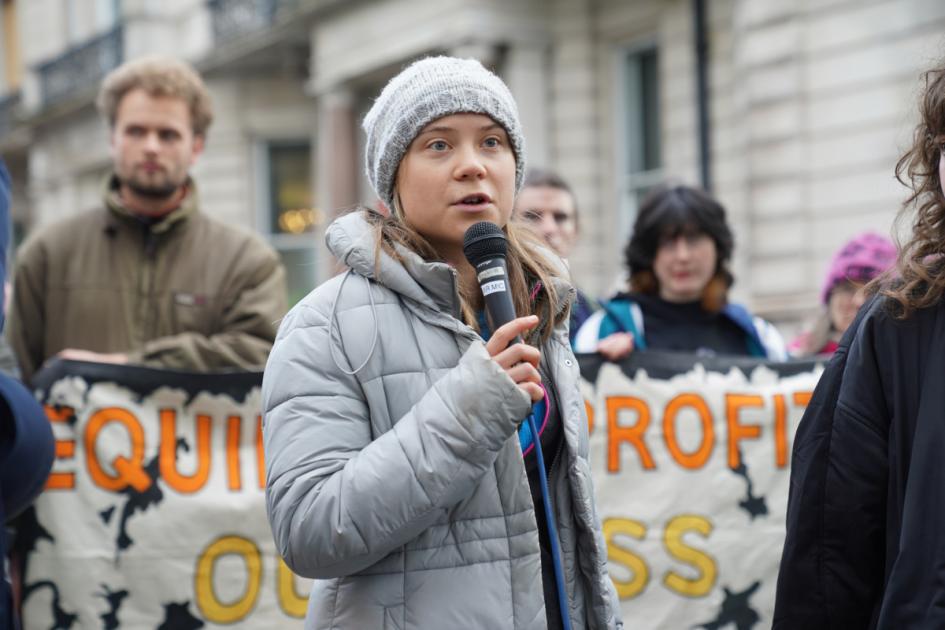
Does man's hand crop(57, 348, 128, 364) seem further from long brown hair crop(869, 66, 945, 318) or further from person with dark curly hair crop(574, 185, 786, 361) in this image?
long brown hair crop(869, 66, 945, 318)

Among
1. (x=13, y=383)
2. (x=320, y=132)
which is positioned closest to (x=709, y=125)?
(x=320, y=132)

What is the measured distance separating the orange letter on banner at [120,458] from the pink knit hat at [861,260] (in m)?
2.78

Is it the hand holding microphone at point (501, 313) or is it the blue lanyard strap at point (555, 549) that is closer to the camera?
the hand holding microphone at point (501, 313)

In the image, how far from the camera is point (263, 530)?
4.39 meters

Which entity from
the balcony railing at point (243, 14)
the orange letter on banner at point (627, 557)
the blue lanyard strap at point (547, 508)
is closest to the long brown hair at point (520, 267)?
the blue lanyard strap at point (547, 508)

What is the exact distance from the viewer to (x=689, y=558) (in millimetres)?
4488

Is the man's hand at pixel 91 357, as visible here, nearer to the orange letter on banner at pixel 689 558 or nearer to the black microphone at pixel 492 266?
the orange letter on banner at pixel 689 558

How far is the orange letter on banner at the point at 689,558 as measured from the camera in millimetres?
4438

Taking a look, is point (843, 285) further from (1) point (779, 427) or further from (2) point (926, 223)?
(2) point (926, 223)

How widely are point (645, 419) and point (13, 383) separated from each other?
223 centimetres

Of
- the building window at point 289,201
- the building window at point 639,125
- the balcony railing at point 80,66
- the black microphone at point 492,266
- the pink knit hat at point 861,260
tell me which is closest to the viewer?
the black microphone at point 492,266

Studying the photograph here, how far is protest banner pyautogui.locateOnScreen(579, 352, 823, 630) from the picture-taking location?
4434 millimetres

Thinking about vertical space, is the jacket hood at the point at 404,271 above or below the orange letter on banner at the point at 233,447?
above

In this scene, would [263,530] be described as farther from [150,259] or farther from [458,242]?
[458,242]
